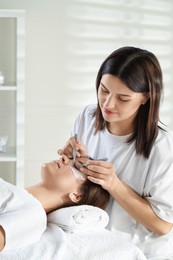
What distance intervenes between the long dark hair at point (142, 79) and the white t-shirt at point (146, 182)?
0.04m

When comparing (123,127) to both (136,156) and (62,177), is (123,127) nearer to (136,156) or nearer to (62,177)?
(136,156)

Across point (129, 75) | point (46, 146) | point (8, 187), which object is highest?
point (129, 75)

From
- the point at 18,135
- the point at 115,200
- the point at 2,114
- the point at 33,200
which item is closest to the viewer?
the point at 33,200

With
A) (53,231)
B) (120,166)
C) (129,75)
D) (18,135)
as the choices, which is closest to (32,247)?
(53,231)

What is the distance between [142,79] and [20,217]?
64cm

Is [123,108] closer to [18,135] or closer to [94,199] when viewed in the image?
[94,199]

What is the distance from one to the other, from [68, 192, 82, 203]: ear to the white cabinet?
205 centimetres

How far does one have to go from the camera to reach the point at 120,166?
82.4 inches

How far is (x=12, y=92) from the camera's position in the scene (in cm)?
440

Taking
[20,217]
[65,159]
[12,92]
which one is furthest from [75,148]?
[12,92]

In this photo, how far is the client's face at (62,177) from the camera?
82.2 inches

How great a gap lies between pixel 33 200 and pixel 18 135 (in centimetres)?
227

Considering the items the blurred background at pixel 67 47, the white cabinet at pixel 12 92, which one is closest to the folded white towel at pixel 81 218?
the white cabinet at pixel 12 92

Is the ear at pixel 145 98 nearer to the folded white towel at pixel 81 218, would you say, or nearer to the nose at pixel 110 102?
the nose at pixel 110 102
